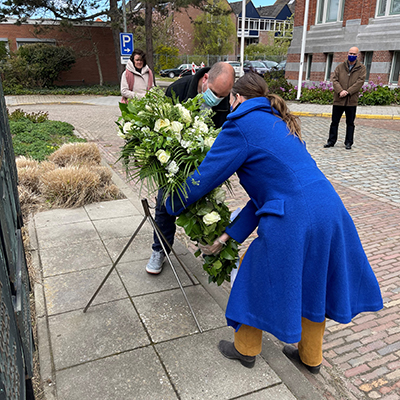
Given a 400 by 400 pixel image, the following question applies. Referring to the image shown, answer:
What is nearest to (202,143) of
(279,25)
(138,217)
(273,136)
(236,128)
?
(236,128)

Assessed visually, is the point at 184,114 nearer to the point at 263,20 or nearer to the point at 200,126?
the point at 200,126

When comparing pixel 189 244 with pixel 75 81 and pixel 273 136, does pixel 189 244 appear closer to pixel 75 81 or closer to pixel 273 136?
pixel 273 136

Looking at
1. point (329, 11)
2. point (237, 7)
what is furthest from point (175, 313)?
point (237, 7)

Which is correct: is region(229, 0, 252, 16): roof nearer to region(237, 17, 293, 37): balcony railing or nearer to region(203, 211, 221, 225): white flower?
region(237, 17, 293, 37): balcony railing

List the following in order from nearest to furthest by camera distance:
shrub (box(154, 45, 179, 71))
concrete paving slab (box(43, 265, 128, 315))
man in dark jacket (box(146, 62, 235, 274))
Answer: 1. man in dark jacket (box(146, 62, 235, 274))
2. concrete paving slab (box(43, 265, 128, 315))
3. shrub (box(154, 45, 179, 71))

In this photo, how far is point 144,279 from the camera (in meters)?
3.74

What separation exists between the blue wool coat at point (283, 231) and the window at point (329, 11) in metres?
22.2

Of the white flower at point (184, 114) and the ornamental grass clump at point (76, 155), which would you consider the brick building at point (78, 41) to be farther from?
the white flower at point (184, 114)

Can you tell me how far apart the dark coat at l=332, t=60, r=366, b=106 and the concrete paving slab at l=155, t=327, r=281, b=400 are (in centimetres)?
780

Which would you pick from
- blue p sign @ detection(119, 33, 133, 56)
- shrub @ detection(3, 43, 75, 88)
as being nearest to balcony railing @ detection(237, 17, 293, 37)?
shrub @ detection(3, 43, 75, 88)

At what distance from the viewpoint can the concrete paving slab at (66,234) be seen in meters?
4.47

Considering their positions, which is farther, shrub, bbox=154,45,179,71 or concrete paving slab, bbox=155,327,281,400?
shrub, bbox=154,45,179,71

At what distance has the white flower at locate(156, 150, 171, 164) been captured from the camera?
2.41 m

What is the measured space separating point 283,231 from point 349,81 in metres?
8.16
